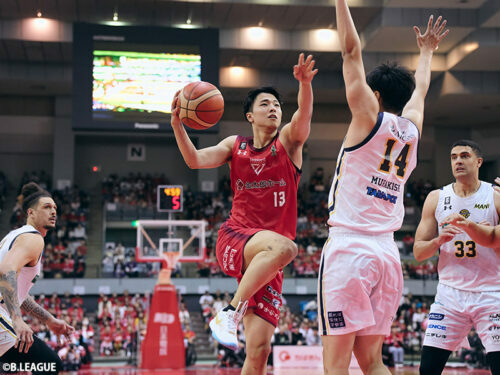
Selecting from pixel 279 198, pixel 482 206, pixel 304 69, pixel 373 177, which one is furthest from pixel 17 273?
pixel 482 206

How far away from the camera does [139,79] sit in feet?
57.9

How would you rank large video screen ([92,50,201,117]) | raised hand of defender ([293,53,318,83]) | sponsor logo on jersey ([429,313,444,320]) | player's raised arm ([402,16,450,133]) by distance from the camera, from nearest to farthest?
player's raised arm ([402,16,450,133]) → raised hand of defender ([293,53,318,83]) → sponsor logo on jersey ([429,313,444,320]) → large video screen ([92,50,201,117])

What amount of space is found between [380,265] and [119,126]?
1410 cm

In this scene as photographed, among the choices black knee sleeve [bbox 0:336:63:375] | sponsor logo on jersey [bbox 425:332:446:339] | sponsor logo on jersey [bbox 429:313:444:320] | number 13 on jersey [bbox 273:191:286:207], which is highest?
number 13 on jersey [bbox 273:191:286:207]

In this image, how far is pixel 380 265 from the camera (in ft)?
11.7

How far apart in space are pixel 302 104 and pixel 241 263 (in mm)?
1246

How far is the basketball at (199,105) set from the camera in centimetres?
501

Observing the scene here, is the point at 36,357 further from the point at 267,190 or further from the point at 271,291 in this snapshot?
the point at 267,190

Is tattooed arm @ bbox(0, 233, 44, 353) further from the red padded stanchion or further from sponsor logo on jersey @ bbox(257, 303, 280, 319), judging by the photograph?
the red padded stanchion

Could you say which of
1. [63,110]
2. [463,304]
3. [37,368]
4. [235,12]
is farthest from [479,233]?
[63,110]

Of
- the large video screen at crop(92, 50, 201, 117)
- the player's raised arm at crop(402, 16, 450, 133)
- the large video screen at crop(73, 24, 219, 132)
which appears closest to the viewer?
the player's raised arm at crop(402, 16, 450, 133)

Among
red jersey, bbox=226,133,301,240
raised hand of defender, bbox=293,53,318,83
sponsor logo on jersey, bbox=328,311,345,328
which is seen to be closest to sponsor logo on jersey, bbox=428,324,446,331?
red jersey, bbox=226,133,301,240

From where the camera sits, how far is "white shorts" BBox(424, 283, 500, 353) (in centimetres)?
482

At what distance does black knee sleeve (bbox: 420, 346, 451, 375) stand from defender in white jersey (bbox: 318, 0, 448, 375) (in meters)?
1.41
